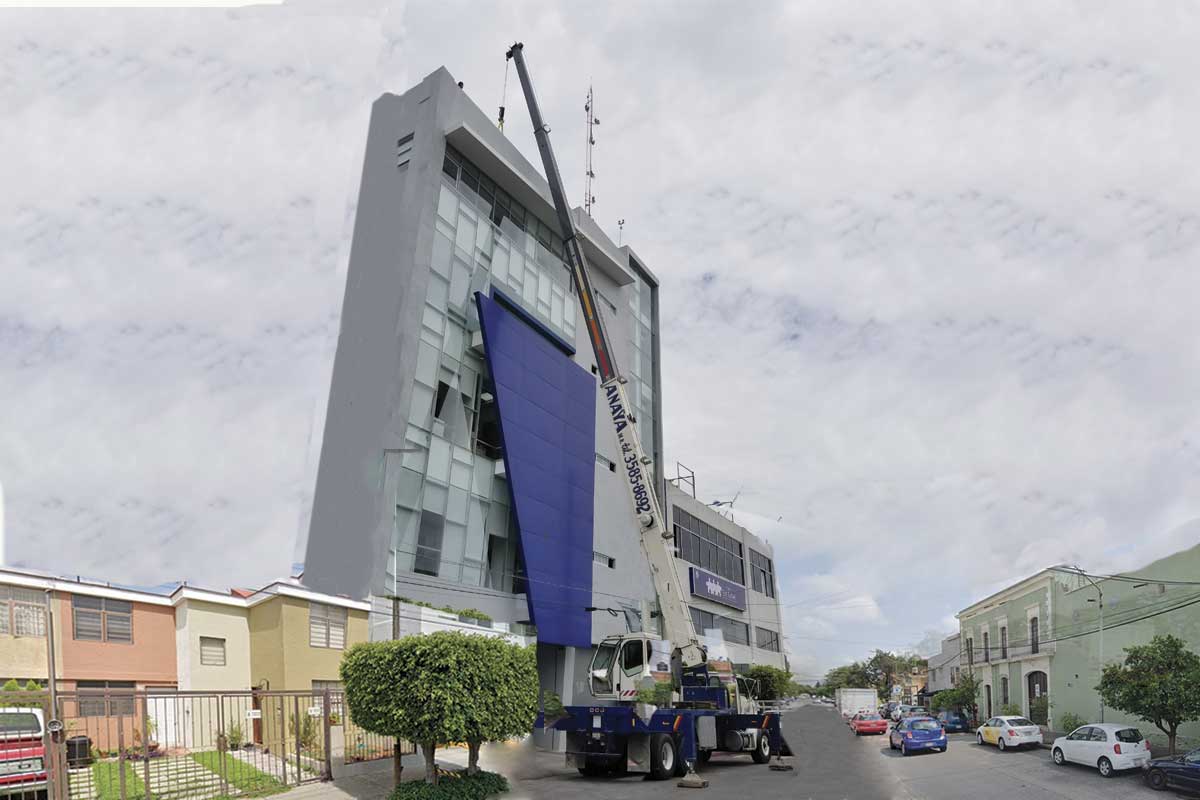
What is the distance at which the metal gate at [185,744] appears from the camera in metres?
10.6

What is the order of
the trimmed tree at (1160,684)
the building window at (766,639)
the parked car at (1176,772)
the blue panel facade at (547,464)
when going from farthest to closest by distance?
the building window at (766,639) < the blue panel facade at (547,464) < the trimmed tree at (1160,684) < the parked car at (1176,772)

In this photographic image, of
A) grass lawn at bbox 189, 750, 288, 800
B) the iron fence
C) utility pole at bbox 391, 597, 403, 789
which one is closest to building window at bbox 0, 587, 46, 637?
the iron fence

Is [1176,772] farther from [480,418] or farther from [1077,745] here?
[480,418]

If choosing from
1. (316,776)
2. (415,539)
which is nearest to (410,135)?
(415,539)

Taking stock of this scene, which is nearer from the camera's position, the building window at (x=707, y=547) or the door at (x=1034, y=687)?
the door at (x=1034, y=687)

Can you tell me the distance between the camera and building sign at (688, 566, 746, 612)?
43562mm

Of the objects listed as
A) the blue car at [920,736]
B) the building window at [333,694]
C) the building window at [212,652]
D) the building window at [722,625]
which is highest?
the building window at [212,652]

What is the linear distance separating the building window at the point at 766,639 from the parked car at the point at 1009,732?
33.5m

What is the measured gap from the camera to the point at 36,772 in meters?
9.99

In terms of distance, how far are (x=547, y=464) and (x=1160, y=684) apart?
53.5 ft

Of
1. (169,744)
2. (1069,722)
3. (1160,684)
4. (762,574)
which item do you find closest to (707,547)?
(762,574)

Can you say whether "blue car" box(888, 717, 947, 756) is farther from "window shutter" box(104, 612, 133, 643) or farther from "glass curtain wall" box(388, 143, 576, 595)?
"window shutter" box(104, 612, 133, 643)

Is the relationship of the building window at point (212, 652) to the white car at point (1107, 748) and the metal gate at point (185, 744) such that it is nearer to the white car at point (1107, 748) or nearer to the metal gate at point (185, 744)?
the metal gate at point (185, 744)

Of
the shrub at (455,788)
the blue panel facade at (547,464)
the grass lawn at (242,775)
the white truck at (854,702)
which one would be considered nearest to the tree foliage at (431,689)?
the shrub at (455,788)
